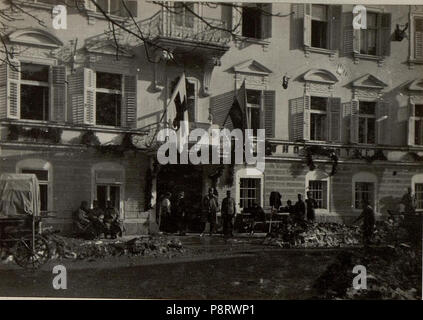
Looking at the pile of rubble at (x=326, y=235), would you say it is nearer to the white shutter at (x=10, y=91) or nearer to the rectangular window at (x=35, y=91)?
the rectangular window at (x=35, y=91)

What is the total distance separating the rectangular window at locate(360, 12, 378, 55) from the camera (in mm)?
4617

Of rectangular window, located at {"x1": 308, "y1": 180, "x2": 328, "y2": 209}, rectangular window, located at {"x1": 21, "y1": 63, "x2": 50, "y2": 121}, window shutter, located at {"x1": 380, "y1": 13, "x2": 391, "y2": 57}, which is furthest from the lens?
rectangular window, located at {"x1": 308, "y1": 180, "x2": 328, "y2": 209}

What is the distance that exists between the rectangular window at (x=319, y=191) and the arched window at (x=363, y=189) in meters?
0.32

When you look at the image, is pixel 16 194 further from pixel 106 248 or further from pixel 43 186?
pixel 106 248

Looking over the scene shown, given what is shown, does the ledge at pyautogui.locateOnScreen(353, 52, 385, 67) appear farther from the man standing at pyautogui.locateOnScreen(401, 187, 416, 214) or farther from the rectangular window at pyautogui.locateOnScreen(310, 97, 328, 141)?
the man standing at pyautogui.locateOnScreen(401, 187, 416, 214)

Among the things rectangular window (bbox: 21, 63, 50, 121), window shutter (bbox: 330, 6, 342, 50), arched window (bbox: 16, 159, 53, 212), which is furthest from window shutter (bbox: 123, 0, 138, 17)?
window shutter (bbox: 330, 6, 342, 50)

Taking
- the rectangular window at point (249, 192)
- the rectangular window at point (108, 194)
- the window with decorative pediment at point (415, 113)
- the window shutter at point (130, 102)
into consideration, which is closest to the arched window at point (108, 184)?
the rectangular window at point (108, 194)

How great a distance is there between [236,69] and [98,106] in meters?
1.28

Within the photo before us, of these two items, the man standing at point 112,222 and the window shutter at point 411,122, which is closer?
the man standing at point 112,222

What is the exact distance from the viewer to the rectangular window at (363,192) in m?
4.85

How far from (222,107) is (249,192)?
2.66 feet

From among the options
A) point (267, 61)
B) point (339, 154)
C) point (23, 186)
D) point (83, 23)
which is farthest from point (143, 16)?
point (339, 154)

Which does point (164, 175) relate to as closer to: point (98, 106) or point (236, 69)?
point (98, 106)

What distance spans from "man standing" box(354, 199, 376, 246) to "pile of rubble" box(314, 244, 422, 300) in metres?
0.12
